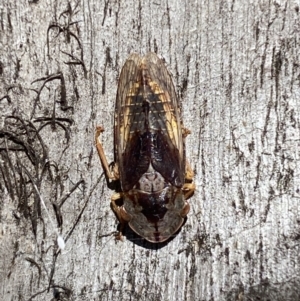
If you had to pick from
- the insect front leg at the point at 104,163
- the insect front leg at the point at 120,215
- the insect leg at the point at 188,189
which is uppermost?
the insect front leg at the point at 104,163

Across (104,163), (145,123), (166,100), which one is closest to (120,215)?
(104,163)

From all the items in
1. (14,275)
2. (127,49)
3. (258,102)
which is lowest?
(14,275)

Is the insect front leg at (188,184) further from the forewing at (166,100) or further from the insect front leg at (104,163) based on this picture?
the insect front leg at (104,163)

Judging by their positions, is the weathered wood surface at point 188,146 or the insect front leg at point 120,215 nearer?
the weathered wood surface at point 188,146

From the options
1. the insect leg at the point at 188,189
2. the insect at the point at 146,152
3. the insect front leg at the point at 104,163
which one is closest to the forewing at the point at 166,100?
the insect at the point at 146,152

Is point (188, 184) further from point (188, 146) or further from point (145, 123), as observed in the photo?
point (145, 123)

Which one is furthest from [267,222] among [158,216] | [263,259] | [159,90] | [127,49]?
[127,49]

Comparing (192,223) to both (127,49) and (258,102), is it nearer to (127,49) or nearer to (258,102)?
(258,102)
